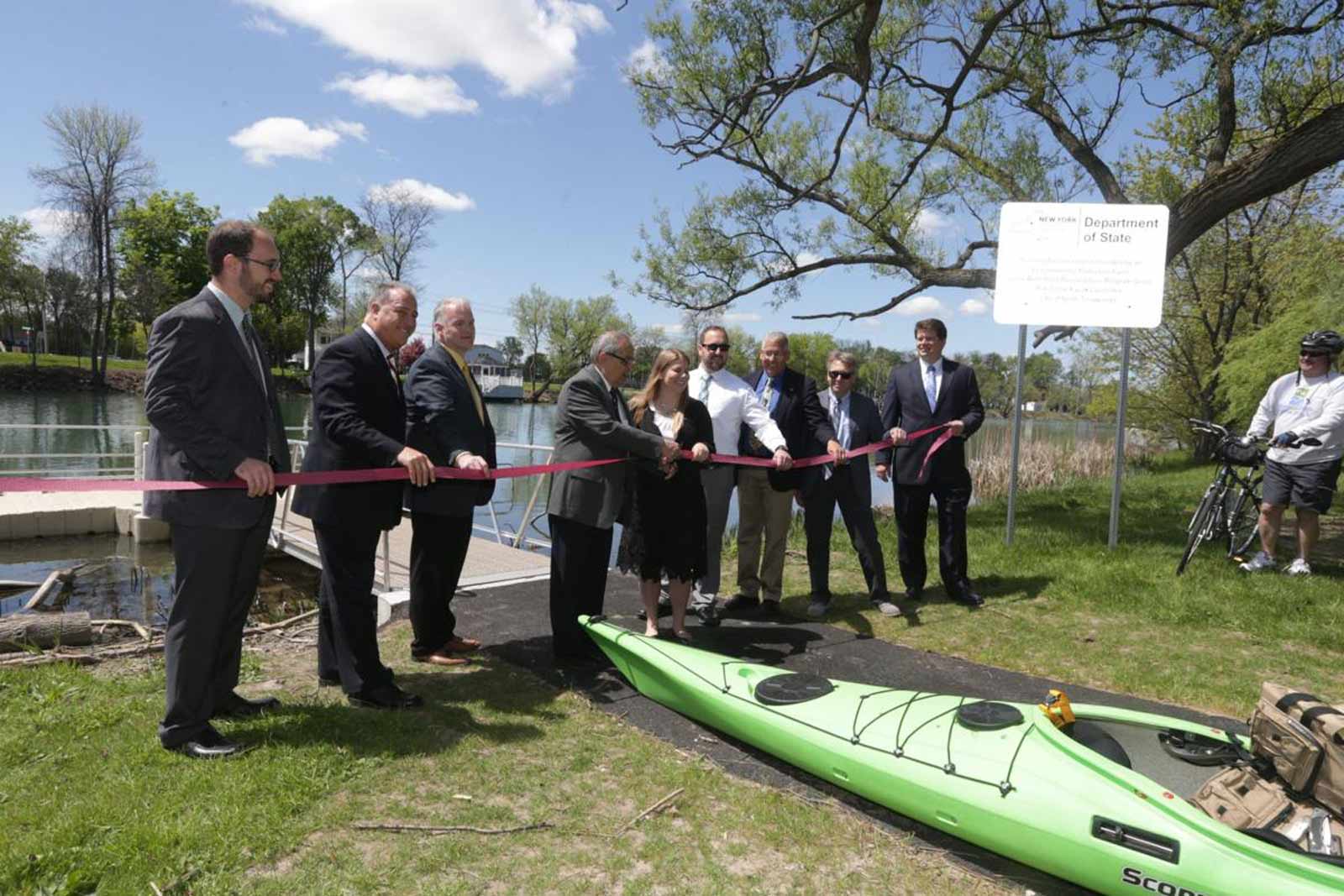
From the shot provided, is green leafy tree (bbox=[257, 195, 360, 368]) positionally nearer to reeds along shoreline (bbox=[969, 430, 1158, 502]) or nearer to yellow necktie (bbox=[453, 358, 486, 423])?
reeds along shoreline (bbox=[969, 430, 1158, 502])

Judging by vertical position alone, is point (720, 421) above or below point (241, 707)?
above

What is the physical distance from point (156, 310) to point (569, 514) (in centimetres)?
4861

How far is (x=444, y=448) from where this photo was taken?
4.14 m

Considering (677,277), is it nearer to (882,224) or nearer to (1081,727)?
(882,224)

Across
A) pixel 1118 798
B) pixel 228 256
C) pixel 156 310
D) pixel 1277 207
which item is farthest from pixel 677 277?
pixel 156 310

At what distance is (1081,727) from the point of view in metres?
2.96

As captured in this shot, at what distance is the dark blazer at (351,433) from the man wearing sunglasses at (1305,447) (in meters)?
6.62

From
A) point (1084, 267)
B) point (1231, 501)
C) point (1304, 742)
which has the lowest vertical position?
point (1304, 742)

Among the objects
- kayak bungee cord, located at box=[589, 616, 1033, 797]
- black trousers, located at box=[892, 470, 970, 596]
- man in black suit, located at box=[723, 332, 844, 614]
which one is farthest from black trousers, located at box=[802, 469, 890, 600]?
kayak bungee cord, located at box=[589, 616, 1033, 797]

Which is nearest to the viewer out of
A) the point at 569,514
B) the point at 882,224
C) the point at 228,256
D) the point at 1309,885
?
the point at 1309,885

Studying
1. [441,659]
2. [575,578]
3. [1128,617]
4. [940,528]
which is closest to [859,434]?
[940,528]

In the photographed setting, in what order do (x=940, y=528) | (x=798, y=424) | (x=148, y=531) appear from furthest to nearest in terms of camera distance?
(x=148, y=531) < (x=940, y=528) < (x=798, y=424)

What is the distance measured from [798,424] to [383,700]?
3278mm

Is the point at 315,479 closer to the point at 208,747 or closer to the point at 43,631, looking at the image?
the point at 208,747
